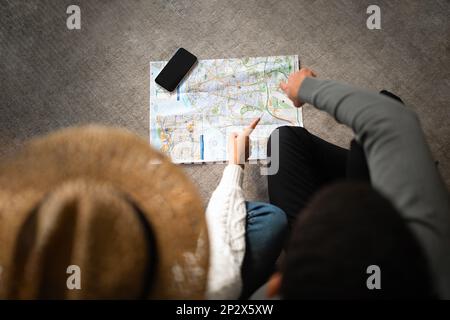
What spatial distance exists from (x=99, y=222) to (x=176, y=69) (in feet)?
2.64

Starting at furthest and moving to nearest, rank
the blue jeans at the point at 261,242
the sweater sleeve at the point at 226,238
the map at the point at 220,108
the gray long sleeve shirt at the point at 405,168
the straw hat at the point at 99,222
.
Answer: the map at the point at 220,108
the blue jeans at the point at 261,242
the sweater sleeve at the point at 226,238
the gray long sleeve shirt at the point at 405,168
the straw hat at the point at 99,222

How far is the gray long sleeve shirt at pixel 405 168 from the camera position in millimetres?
558

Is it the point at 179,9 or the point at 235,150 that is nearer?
the point at 235,150

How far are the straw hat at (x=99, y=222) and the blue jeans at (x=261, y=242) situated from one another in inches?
11.4

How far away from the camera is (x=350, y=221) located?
0.46 meters

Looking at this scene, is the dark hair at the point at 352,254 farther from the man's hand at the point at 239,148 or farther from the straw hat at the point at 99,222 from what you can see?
the man's hand at the point at 239,148

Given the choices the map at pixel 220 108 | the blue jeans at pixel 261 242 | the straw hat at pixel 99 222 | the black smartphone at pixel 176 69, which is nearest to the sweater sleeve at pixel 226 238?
the blue jeans at pixel 261 242

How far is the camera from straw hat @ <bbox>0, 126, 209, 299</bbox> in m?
0.40

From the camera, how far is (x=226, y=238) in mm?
731

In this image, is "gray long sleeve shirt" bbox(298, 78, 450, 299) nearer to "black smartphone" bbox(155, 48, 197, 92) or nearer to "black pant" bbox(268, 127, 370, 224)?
"black pant" bbox(268, 127, 370, 224)
